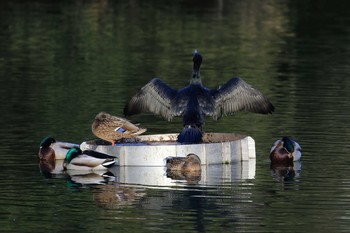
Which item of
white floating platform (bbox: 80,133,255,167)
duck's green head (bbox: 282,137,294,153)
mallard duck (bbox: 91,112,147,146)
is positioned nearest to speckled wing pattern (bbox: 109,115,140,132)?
mallard duck (bbox: 91,112,147,146)

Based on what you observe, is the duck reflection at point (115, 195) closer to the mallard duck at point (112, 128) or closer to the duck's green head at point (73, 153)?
the duck's green head at point (73, 153)

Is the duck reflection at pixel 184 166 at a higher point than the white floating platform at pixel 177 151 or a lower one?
lower

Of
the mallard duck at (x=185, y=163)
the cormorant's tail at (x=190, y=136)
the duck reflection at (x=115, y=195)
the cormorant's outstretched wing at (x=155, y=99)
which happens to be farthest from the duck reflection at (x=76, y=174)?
the cormorant's outstretched wing at (x=155, y=99)

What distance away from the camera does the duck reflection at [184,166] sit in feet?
69.9

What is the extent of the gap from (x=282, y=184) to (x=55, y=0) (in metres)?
42.7

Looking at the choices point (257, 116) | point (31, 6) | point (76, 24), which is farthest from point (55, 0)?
point (257, 116)

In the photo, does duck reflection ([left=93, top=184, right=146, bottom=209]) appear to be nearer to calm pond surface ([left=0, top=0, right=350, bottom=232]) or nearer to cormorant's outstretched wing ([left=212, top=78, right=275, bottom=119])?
calm pond surface ([left=0, top=0, right=350, bottom=232])

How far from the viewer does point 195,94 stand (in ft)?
74.4

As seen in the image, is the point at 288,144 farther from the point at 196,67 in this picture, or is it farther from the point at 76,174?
the point at 76,174

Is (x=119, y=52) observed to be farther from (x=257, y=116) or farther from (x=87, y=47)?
(x=257, y=116)

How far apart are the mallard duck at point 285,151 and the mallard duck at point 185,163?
1.51m

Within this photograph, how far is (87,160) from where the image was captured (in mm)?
21938

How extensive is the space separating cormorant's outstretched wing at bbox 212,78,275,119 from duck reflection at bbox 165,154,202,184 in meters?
1.67

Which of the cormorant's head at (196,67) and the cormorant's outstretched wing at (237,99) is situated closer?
the cormorant's head at (196,67)
